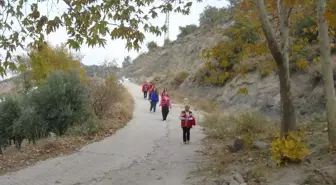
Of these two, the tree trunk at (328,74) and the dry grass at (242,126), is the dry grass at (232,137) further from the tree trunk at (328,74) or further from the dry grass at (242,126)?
the tree trunk at (328,74)

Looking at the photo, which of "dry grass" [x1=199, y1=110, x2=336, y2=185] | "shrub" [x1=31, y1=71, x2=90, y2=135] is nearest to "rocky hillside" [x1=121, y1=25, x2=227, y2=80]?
"shrub" [x1=31, y1=71, x2=90, y2=135]

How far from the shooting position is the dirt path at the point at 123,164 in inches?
366

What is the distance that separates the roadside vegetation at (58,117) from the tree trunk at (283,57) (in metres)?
7.19

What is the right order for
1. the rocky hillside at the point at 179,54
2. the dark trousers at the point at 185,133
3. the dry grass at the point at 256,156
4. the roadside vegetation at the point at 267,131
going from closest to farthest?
the dry grass at the point at 256,156, the roadside vegetation at the point at 267,131, the dark trousers at the point at 185,133, the rocky hillside at the point at 179,54

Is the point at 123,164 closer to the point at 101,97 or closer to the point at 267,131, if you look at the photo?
the point at 267,131

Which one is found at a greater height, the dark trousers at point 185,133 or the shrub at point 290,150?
the shrub at point 290,150

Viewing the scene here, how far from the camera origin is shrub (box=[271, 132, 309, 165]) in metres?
7.51

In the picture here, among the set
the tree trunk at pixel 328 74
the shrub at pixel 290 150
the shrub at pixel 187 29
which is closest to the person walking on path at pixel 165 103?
the shrub at pixel 290 150

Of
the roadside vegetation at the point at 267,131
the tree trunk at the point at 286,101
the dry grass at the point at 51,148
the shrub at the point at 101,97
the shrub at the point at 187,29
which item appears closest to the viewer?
the roadside vegetation at the point at 267,131

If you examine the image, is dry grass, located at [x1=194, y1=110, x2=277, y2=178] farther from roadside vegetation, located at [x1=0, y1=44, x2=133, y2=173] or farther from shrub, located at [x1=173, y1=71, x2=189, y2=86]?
shrub, located at [x1=173, y1=71, x2=189, y2=86]

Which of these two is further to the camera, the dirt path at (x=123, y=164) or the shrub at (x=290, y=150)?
the dirt path at (x=123, y=164)

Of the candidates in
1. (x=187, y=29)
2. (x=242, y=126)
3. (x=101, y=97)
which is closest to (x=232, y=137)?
(x=242, y=126)

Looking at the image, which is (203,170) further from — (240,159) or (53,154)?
(53,154)

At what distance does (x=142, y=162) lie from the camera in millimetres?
10977
